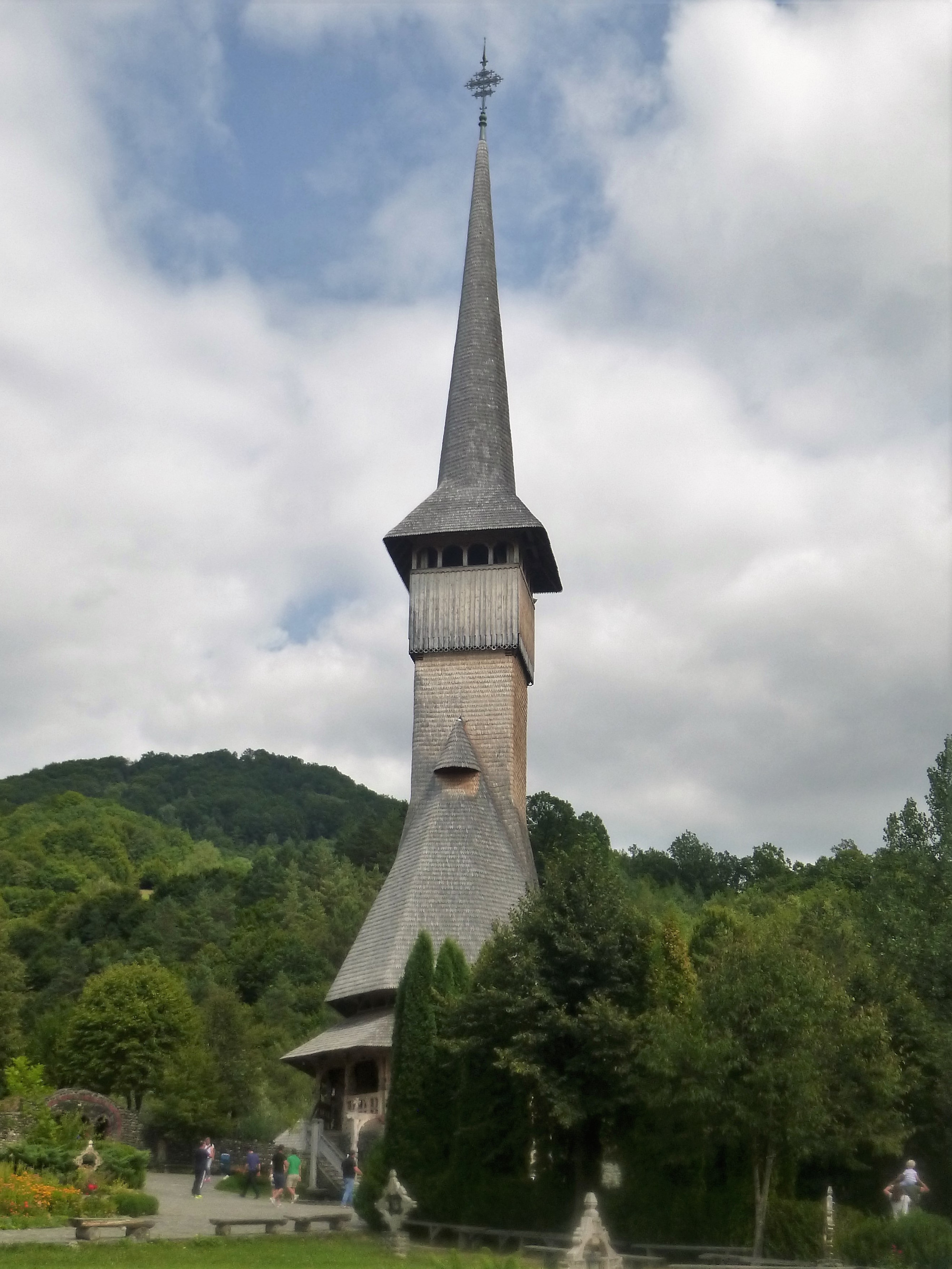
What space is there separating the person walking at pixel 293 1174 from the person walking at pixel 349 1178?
36.1 inches

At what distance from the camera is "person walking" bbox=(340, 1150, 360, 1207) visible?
86.2 ft

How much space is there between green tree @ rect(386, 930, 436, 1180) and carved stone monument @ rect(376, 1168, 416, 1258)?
1.89m

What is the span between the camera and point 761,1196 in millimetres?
17828

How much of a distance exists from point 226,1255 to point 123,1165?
756 cm

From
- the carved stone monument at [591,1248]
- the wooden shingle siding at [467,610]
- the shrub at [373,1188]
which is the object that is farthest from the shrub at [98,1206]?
the wooden shingle siding at [467,610]

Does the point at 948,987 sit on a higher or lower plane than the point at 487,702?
lower

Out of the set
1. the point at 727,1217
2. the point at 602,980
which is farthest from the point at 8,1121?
the point at 727,1217

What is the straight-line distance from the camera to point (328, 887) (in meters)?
70.4

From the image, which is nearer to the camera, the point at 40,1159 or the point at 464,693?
the point at 40,1159

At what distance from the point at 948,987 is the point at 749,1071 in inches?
319

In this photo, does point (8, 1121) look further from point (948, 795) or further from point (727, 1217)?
point (948, 795)

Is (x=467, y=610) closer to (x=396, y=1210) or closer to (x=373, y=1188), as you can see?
(x=373, y=1188)

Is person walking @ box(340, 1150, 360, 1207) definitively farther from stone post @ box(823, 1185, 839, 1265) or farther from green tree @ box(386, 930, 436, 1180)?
stone post @ box(823, 1185, 839, 1265)

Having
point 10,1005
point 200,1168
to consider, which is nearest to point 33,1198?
point 200,1168
